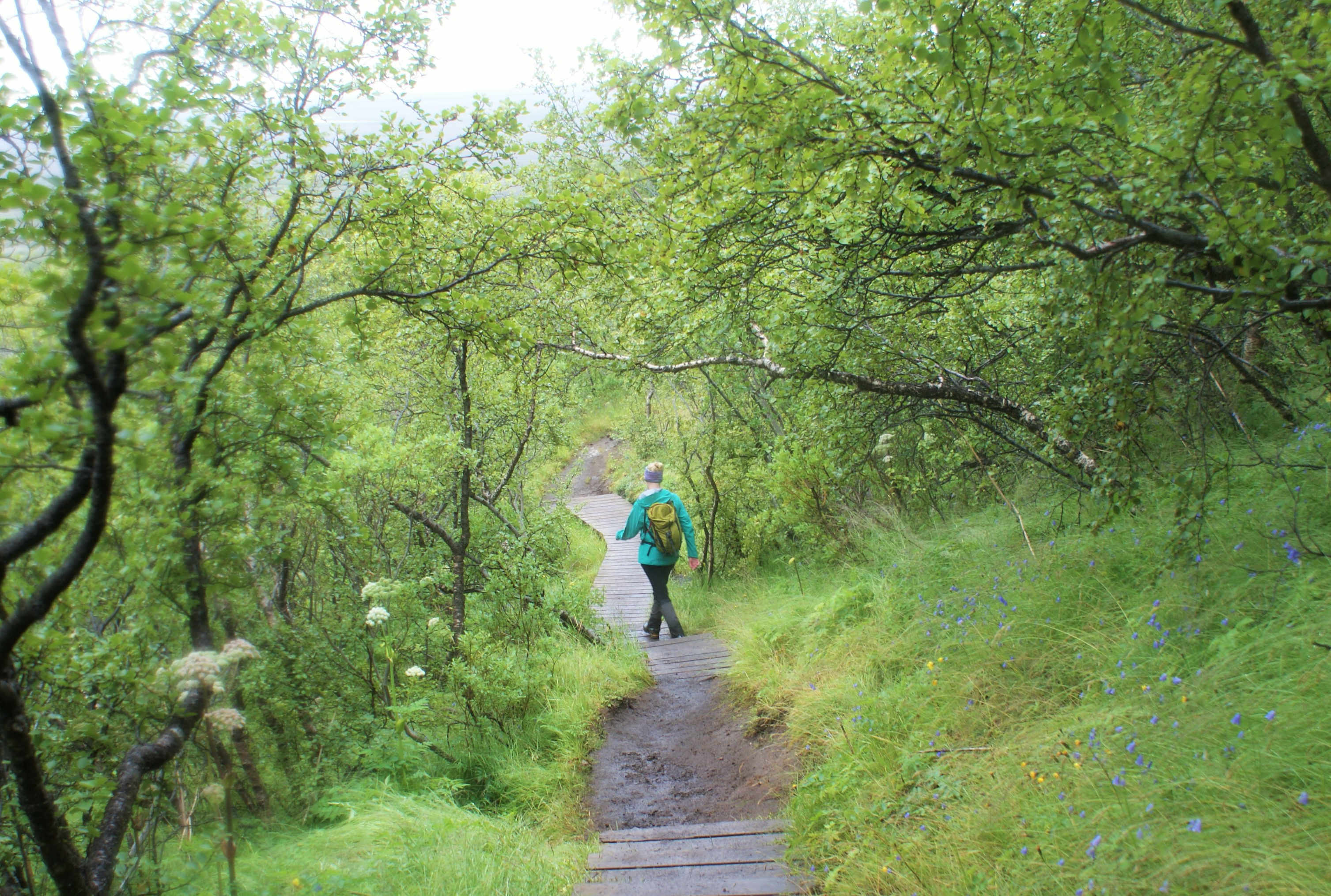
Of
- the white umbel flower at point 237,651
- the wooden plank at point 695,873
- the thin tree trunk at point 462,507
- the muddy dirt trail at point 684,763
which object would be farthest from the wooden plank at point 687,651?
the white umbel flower at point 237,651

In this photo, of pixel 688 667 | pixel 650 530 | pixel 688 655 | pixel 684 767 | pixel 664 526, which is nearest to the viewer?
pixel 684 767

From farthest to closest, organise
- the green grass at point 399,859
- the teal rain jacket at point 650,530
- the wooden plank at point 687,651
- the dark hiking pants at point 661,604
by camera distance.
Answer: the dark hiking pants at point 661,604 < the teal rain jacket at point 650,530 < the wooden plank at point 687,651 < the green grass at point 399,859

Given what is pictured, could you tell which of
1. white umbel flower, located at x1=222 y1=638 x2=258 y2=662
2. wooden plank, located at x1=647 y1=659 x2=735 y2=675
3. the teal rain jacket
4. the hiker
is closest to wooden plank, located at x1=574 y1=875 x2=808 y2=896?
white umbel flower, located at x1=222 y1=638 x2=258 y2=662

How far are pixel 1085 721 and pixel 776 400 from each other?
4324 mm

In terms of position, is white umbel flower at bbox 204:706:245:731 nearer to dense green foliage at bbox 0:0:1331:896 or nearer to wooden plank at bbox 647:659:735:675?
dense green foliage at bbox 0:0:1331:896

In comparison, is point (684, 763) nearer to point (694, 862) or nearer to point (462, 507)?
point (694, 862)

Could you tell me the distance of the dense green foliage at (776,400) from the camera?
226cm

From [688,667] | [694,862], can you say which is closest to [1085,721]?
[694,862]

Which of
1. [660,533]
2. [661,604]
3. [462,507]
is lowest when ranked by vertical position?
[661,604]

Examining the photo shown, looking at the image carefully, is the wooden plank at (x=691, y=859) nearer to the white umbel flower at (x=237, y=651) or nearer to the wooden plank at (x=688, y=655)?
the white umbel flower at (x=237, y=651)

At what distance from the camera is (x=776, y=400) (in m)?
7.02

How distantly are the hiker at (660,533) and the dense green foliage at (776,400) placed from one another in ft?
6.96

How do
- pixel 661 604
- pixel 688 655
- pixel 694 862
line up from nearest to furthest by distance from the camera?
pixel 694 862, pixel 688 655, pixel 661 604

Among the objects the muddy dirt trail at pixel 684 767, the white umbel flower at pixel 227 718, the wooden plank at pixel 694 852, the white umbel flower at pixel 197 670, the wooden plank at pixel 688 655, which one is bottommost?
the muddy dirt trail at pixel 684 767
